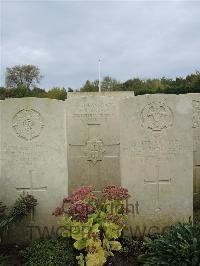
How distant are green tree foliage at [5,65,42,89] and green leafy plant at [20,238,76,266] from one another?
39860mm

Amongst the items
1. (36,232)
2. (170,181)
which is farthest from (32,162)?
(170,181)

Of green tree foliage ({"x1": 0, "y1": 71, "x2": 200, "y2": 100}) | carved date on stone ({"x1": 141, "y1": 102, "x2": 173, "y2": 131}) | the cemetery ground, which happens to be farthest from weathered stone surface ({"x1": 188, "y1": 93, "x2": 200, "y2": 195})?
green tree foliage ({"x1": 0, "y1": 71, "x2": 200, "y2": 100})

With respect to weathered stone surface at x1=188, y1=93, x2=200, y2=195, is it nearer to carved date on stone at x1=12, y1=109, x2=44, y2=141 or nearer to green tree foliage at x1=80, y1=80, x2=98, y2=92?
carved date on stone at x1=12, y1=109, x2=44, y2=141

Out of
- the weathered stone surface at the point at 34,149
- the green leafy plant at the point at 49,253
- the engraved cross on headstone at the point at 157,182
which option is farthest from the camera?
the engraved cross on headstone at the point at 157,182

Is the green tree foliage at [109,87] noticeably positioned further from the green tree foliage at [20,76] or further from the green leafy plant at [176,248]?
the green leafy plant at [176,248]

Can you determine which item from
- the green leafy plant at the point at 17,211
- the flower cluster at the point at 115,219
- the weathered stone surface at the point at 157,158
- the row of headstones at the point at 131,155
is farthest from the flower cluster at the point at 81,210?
the weathered stone surface at the point at 157,158

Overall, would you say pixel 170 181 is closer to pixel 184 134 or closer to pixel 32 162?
pixel 184 134

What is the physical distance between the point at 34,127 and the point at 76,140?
2.68 metres

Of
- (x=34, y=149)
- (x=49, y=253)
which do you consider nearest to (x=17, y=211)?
(x=49, y=253)

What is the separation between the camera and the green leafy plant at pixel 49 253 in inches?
234

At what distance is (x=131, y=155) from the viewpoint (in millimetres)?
6980

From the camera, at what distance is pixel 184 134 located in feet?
22.9

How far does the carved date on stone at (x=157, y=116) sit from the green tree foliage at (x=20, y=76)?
129ft

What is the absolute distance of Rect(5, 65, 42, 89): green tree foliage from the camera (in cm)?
4538
